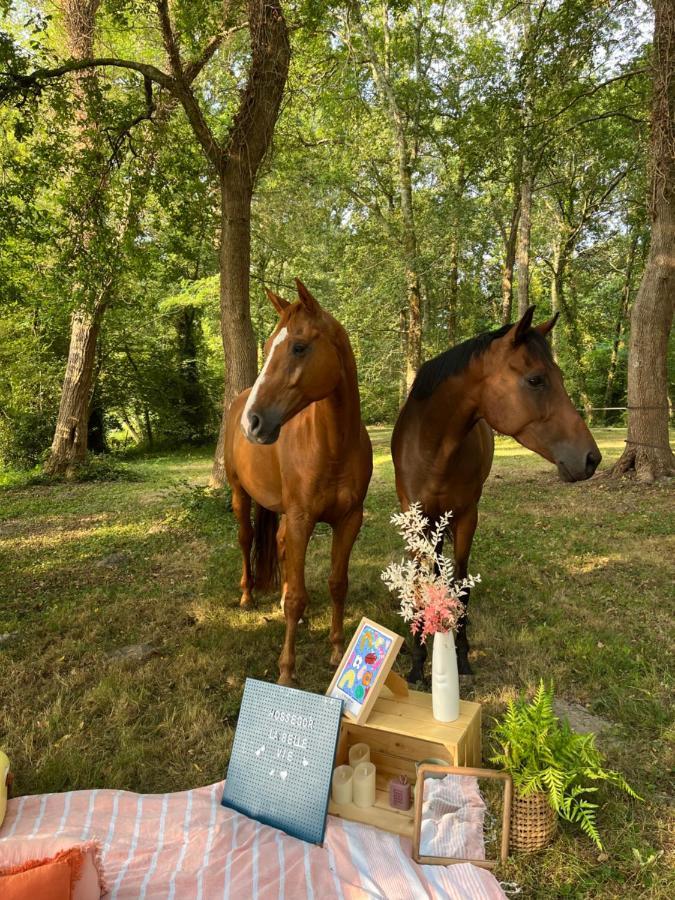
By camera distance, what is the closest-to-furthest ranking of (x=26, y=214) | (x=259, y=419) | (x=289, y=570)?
(x=259, y=419), (x=289, y=570), (x=26, y=214)

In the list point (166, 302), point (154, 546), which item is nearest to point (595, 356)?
point (166, 302)

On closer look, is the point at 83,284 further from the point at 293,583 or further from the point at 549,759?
the point at 549,759

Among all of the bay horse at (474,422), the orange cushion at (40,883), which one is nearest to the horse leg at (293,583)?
the bay horse at (474,422)

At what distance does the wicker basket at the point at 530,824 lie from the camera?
2.11 metres

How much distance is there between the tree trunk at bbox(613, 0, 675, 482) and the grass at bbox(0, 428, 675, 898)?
1.13 m

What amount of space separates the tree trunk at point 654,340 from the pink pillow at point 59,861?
9.33 metres

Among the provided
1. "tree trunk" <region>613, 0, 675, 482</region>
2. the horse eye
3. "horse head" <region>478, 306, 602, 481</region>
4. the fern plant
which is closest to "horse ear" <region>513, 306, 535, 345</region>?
"horse head" <region>478, 306, 602, 481</region>

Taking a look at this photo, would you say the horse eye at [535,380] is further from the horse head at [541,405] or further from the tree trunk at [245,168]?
the tree trunk at [245,168]

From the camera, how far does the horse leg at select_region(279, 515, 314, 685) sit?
3.33 metres

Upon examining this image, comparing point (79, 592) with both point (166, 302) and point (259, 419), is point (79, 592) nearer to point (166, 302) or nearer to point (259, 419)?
point (259, 419)

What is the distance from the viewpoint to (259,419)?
2.66 m

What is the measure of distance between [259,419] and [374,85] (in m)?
16.5

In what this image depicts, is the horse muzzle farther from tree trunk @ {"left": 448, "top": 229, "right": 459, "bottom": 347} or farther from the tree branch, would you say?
tree trunk @ {"left": 448, "top": 229, "right": 459, "bottom": 347}

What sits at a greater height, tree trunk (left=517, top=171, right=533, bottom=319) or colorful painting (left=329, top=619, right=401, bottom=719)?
tree trunk (left=517, top=171, right=533, bottom=319)
